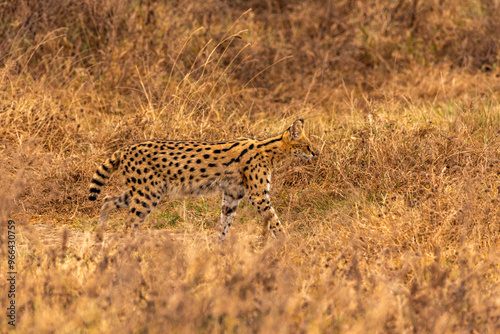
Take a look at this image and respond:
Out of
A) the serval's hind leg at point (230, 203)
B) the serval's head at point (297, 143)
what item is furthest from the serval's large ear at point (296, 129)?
the serval's hind leg at point (230, 203)

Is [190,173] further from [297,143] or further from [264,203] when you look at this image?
[297,143]

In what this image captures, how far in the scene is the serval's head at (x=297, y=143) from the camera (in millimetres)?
6551

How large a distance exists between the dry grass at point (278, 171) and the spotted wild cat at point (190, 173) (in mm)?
305

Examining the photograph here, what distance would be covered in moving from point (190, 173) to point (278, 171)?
151 cm

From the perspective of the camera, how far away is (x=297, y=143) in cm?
660

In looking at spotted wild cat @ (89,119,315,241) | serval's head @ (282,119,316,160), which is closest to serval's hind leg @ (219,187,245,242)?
A: spotted wild cat @ (89,119,315,241)

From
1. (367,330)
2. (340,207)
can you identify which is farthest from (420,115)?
(367,330)

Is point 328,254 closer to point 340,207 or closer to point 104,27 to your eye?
point 340,207

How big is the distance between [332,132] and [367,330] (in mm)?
4397

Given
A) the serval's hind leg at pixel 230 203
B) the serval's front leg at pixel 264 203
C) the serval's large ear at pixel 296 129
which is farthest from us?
the serval's large ear at pixel 296 129

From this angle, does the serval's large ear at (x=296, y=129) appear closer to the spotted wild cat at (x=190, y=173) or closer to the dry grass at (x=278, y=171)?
the spotted wild cat at (x=190, y=173)

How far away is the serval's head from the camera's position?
655 centimetres

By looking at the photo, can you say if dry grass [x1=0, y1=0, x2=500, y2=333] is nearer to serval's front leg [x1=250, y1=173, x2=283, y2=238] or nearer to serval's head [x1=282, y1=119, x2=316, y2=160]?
serval's front leg [x1=250, y1=173, x2=283, y2=238]

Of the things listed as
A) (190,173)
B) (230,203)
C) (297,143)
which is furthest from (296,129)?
(190,173)
